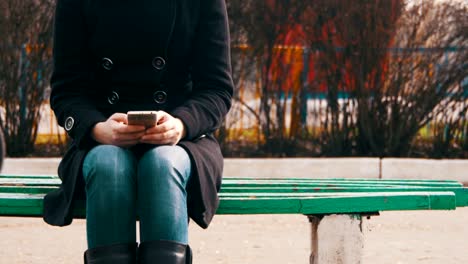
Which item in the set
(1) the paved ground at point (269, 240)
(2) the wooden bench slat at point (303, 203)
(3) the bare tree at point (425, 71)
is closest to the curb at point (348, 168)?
(3) the bare tree at point (425, 71)

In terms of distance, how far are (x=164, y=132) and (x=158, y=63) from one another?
0.38 m

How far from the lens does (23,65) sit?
880 centimetres

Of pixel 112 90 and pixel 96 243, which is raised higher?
pixel 112 90

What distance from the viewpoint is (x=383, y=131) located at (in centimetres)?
927

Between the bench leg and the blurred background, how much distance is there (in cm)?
579

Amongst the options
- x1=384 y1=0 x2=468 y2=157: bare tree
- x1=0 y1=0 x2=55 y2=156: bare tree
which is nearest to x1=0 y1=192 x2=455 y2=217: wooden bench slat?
x1=0 y1=0 x2=55 y2=156: bare tree

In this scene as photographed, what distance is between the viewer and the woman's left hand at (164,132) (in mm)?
3090

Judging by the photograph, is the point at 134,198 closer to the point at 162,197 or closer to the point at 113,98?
the point at 162,197

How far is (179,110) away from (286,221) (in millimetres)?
3269

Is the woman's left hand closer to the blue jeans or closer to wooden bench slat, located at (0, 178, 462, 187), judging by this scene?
the blue jeans

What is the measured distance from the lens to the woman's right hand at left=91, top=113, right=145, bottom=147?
308cm

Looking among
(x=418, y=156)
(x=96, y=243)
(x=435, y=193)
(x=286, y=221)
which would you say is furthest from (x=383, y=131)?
(x=96, y=243)

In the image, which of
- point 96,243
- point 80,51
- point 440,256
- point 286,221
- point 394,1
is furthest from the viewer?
point 394,1

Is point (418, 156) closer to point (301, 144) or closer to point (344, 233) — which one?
point (301, 144)
